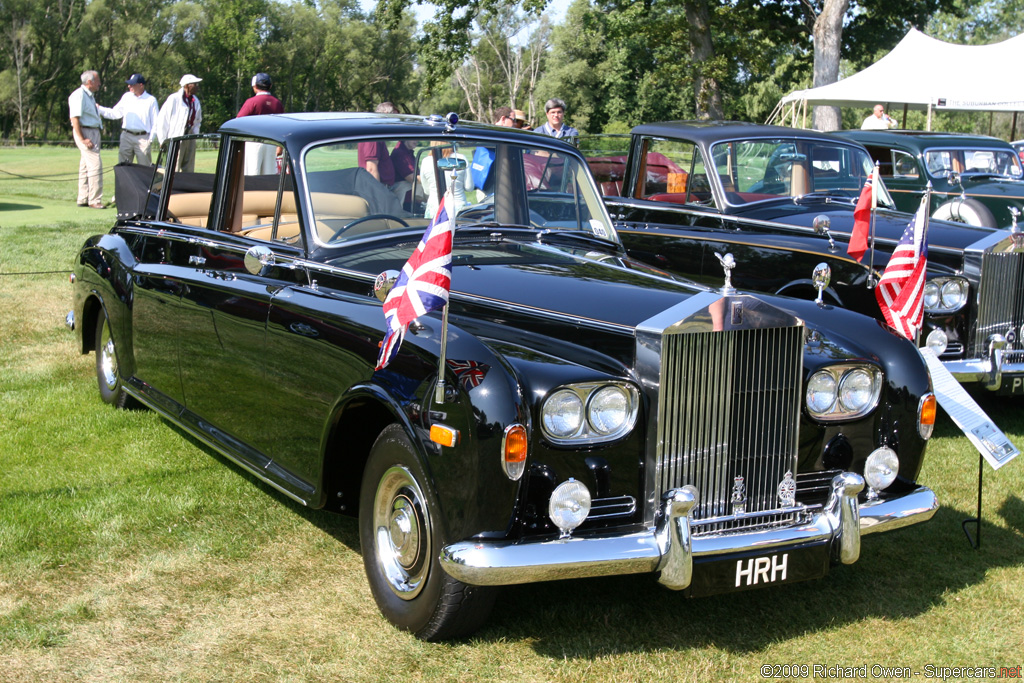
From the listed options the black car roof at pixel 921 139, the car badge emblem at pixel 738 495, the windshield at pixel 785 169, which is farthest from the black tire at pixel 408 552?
the black car roof at pixel 921 139

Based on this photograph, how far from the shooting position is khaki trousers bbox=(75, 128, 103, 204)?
1491cm

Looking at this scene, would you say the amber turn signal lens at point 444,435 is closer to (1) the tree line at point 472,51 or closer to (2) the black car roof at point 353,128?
(2) the black car roof at point 353,128

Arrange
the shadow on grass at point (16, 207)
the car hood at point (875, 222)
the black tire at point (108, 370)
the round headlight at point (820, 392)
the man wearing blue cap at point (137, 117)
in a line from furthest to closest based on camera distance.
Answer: the shadow on grass at point (16, 207)
the man wearing blue cap at point (137, 117)
the car hood at point (875, 222)
the black tire at point (108, 370)
the round headlight at point (820, 392)

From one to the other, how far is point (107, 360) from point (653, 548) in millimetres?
4443

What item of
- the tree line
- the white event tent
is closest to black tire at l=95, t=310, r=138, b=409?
the white event tent

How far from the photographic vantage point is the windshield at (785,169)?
7699 millimetres

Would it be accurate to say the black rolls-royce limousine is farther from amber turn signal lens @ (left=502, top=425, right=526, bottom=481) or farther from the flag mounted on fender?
the flag mounted on fender

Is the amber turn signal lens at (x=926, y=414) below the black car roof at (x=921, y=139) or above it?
below

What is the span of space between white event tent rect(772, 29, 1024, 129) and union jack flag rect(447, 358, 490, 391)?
62.2 feet

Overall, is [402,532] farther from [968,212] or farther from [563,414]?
[968,212]

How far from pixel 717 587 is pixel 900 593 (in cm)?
118

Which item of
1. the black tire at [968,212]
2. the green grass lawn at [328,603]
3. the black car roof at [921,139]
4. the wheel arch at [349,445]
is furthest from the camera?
the black car roof at [921,139]

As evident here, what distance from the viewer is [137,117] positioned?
45.7ft

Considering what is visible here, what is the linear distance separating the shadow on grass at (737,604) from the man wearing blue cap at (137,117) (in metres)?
11.2
